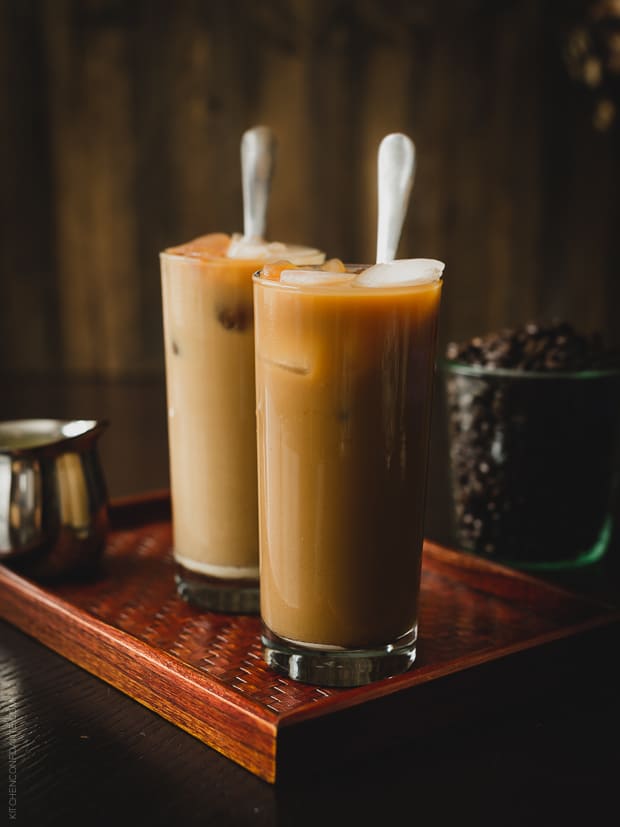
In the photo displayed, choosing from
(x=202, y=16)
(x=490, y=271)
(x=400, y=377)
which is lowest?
(x=490, y=271)

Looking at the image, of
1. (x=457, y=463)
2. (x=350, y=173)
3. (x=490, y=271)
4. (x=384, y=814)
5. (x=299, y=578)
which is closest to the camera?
(x=384, y=814)

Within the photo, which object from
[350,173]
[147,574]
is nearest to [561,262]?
[350,173]

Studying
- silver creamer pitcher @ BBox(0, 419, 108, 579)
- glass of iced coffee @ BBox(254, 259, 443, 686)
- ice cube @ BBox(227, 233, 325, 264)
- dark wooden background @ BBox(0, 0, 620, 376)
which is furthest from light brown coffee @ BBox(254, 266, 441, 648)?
dark wooden background @ BBox(0, 0, 620, 376)

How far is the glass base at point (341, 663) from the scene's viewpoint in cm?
79

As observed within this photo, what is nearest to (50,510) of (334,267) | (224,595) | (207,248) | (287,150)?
(224,595)

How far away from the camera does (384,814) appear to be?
0.65m

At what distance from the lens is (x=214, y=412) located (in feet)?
3.08

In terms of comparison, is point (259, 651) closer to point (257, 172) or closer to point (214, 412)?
point (214, 412)

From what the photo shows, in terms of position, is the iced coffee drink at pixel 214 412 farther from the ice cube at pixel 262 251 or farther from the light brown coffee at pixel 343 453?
the light brown coffee at pixel 343 453

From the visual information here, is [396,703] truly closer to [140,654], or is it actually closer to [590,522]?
[140,654]

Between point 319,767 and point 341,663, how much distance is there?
0.10 m

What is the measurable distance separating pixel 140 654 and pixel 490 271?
281cm

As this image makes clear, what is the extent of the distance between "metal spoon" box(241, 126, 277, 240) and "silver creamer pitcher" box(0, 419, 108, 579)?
283 mm

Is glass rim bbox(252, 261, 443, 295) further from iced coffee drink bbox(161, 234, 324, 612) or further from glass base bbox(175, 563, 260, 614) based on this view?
glass base bbox(175, 563, 260, 614)
